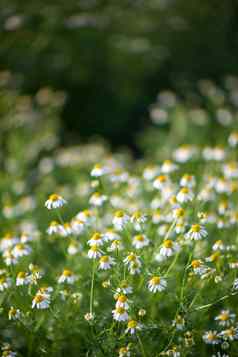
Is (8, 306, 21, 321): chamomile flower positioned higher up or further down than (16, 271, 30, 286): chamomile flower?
further down

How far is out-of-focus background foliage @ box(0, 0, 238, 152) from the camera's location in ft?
18.7

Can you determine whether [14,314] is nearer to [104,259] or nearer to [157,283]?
[104,259]

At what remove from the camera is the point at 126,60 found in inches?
257

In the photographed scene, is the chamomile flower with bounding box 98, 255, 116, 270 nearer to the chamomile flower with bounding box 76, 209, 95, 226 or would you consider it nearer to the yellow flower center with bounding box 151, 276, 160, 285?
the yellow flower center with bounding box 151, 276, 160, 285

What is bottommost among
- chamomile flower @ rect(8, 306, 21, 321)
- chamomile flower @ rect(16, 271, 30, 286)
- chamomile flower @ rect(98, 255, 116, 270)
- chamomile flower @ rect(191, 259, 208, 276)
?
chamomile flower @ rect(8, 306, 21, 321)

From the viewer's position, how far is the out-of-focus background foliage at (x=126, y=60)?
5715 mm

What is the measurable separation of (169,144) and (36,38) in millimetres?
1961

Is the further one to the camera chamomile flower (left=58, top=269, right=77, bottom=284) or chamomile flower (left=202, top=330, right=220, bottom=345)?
chamomile flower (left=58, top=269, right=77, bottom=284)

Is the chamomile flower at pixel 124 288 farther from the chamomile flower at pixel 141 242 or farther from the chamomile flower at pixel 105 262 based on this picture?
the chamomile flower at pixel 141 242

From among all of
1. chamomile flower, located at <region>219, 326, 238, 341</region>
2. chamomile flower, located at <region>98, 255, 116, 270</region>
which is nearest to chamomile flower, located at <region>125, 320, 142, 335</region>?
chamomile flower, located at <region>98, 255, 116, 270</region>

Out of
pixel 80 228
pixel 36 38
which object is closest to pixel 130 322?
pixel 80 228

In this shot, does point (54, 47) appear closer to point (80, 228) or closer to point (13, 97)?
point (13, 97)

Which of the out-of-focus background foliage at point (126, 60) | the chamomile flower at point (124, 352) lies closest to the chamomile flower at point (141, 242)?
the chamomile flower at point (124, 352)

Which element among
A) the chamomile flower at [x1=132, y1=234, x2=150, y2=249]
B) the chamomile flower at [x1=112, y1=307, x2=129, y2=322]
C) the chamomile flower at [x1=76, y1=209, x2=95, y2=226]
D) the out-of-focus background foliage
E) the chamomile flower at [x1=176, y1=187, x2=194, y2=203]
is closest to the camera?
the chamomile flower at [x1=112, y1=307, x2=129, y2=322]
